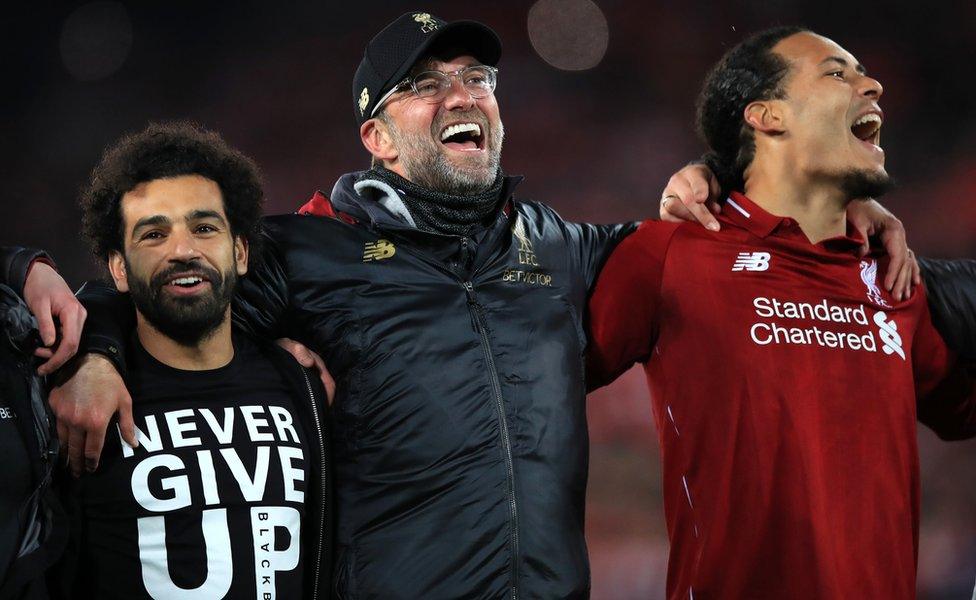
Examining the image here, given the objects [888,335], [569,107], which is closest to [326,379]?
[888,335]

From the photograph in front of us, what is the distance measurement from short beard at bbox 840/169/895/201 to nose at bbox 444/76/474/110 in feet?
2.83

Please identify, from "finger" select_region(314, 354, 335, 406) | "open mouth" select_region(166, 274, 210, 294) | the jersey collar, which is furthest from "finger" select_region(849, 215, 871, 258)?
"open mouth" select_region(166, 274, 210, 294)

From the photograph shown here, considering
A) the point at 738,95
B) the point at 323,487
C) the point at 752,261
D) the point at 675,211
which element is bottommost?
the point at 323,487

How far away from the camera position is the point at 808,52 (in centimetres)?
270

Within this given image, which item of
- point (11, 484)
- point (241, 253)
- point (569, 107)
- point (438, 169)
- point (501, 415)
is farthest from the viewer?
point (569, 107)

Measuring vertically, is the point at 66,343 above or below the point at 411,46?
below

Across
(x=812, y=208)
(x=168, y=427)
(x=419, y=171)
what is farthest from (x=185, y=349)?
(x=812, y=208)

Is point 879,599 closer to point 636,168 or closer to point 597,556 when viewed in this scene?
point 597,556

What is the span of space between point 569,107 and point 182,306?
13.0 feet

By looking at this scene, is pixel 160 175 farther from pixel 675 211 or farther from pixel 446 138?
pixel 675 211

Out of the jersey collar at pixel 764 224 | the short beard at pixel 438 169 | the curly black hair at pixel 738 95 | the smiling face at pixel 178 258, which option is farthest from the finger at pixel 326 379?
the curly black hair at pixel 738 95

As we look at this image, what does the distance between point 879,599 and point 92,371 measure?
1.58 meters

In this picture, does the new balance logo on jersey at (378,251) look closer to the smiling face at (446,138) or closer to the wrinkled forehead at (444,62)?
the smiling face at (446,138)

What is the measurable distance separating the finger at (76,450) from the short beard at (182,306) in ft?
0.94
